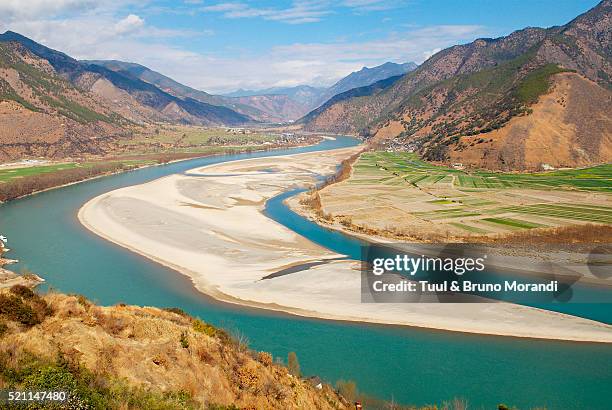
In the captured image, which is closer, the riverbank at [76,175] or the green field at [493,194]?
the green field at [493,194]

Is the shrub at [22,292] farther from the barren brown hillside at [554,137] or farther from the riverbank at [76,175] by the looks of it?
the barren brown hillside at [554,137]

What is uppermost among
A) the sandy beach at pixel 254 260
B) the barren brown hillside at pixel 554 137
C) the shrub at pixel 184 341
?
the barren brown hillside at pixel 554 137

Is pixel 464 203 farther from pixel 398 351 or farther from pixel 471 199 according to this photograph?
pixel 398 351

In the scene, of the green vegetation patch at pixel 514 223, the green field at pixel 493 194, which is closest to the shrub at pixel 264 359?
the green field at pixel 493 194

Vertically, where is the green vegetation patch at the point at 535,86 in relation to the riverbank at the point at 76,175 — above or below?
above

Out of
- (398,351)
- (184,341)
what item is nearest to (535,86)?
(398,351)

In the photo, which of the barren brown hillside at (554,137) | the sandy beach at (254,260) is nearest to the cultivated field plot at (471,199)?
the barren brown hillside at (554,137)

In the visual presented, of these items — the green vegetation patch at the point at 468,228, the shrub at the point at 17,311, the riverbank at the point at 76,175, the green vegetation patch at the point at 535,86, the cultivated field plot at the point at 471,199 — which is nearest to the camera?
the shrub at the point at 17,311

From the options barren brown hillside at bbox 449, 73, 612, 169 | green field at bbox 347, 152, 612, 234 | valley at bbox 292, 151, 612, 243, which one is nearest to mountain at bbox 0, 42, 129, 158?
green field at bbox 347, 152, 612, 234

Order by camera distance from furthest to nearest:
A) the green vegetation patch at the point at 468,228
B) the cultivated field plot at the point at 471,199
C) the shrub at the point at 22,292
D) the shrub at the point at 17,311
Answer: the cultivated field plot at the point at 471,199 → the green vegetation patch at the point at 468,228 → the shrub at the point at 22,292 → the shrub at the point at 17,311
